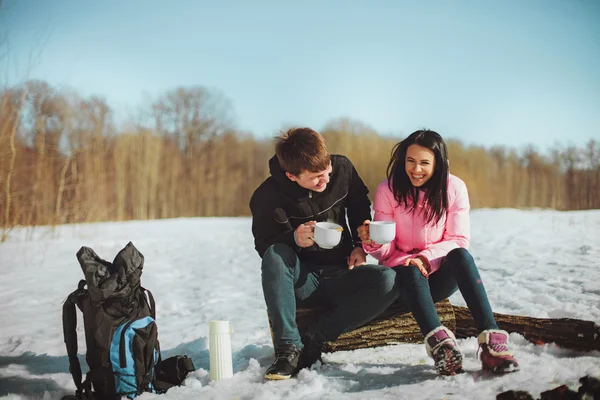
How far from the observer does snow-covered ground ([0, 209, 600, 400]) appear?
2.22 m

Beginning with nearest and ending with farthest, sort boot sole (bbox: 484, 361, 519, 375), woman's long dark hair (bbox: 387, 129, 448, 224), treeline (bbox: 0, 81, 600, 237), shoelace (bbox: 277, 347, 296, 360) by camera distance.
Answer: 1. boot sole (bbox: 484, 361, 519, 375)
2. shoelace (bbox: 277, 347, 296, 360)
3. woman's long dark hair (bbox: 387, 129, 448, 224)
4. treeline (bbox: 0, 81, 600, 237)

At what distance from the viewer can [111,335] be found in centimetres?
228

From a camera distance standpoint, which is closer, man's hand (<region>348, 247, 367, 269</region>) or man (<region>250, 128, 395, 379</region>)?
man (<region>250, 128, 395, 379</region>)

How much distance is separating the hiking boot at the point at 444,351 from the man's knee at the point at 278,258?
2.40 ft

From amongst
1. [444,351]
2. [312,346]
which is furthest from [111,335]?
[444,351]

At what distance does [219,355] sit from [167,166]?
12652 millimetres

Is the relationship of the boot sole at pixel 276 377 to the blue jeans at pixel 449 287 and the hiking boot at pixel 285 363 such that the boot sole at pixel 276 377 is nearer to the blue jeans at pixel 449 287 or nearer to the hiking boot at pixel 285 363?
the hiking boot at pixel 285 363

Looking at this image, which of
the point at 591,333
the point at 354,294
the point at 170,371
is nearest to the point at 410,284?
the point at 354,294

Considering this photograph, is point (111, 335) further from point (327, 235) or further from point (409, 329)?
point (409, 329)

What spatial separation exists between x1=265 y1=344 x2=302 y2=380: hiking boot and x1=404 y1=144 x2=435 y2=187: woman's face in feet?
3.35

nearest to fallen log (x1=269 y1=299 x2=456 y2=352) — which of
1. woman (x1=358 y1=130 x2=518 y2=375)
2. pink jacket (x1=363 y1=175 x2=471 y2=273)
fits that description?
woman (x1=358 y1=130 x2=518 y2=375)

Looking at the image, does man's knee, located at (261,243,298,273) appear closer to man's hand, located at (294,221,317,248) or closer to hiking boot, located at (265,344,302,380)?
man's hand, located at (294,221,317,248)

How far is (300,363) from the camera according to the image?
2475mm

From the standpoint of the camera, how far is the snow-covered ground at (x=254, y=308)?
87.6 inches
